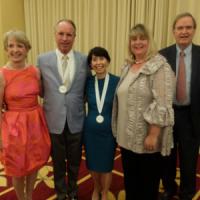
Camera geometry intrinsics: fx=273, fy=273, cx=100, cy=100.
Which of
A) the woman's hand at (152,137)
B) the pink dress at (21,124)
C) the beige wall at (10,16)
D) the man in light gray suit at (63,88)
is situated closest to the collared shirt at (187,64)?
the woman's hand at (152,137)

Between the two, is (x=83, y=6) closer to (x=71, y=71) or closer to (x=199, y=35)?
(x=199, y=35)

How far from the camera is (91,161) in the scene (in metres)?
2.39

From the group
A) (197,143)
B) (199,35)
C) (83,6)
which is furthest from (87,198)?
(83,6)

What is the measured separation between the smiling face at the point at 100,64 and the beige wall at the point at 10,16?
2976mm

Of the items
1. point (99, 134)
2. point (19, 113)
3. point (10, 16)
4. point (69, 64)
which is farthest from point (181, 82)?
point (10, 16)

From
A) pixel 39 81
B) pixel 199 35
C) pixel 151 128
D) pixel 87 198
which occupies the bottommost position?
pixel 87 198

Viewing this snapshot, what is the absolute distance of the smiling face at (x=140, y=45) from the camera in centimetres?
195

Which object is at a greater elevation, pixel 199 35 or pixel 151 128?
pixel 199 35

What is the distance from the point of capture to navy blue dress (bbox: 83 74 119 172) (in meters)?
2.27

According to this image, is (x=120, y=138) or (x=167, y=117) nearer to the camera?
(x=167, y=117)

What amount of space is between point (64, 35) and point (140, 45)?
0.69 meters

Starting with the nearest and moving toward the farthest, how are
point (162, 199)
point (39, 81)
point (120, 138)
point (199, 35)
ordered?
point (120, 138)
point (39, 81)
point (162, 199)
point (199, 35)

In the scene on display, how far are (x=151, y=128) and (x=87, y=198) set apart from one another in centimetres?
120

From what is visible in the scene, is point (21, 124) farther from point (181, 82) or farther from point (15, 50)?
point (181, 82)
